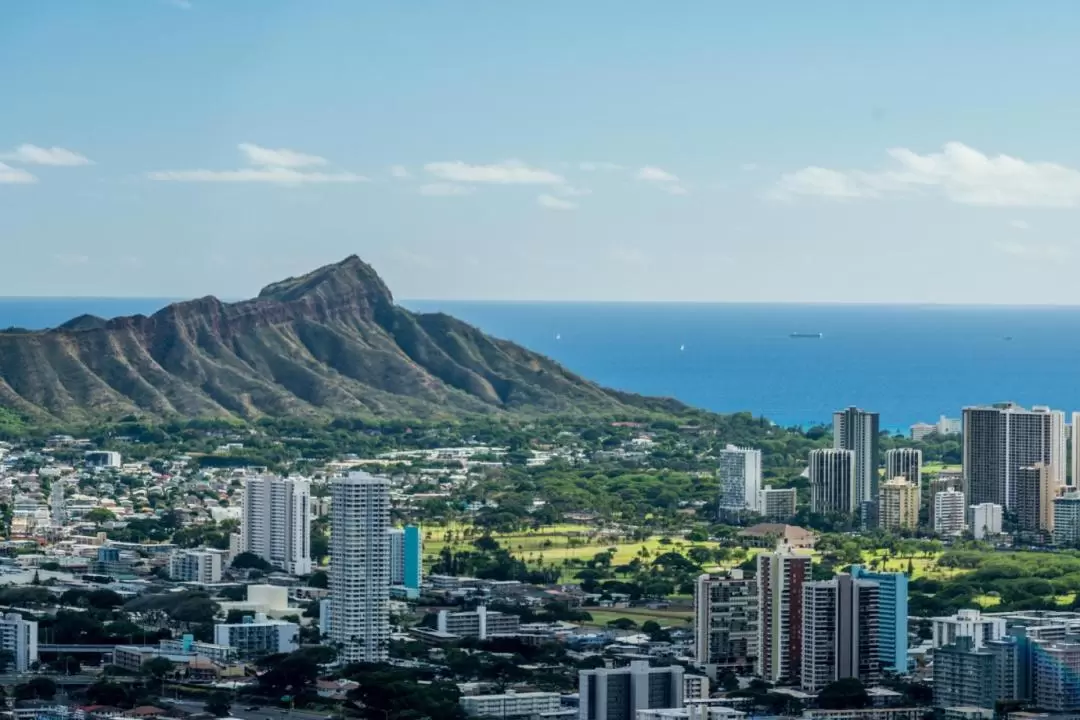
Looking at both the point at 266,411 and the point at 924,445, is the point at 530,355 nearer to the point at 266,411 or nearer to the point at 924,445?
the point at 266,411

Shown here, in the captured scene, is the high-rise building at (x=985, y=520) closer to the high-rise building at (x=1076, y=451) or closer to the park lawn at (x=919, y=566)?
the park lawn at (x=919, y=566)

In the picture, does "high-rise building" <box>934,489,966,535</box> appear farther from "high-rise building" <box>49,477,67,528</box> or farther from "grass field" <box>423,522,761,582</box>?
"high-rise building" <box>49,477,67,528</box>

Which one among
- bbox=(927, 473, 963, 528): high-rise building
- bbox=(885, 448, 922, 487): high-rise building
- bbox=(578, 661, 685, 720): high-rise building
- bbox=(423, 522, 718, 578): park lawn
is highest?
bbox=(885, 448, 922, 487): high-rise building

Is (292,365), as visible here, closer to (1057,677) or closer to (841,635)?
(841,635)

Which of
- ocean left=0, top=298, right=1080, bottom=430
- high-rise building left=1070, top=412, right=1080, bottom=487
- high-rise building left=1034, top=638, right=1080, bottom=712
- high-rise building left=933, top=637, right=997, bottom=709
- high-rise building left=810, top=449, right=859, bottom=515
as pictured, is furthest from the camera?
ocean left=0, top=298, right=1080, bottom=430

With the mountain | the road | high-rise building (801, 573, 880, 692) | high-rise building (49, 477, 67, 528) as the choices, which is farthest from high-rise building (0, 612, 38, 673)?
the mountain

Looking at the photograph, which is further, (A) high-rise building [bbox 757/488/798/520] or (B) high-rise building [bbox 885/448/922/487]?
(B) high-rise building [bbox 885/448/922/487]

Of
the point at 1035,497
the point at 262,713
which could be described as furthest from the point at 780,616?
the point at 1035,497

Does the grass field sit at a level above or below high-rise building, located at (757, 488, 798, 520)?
below
